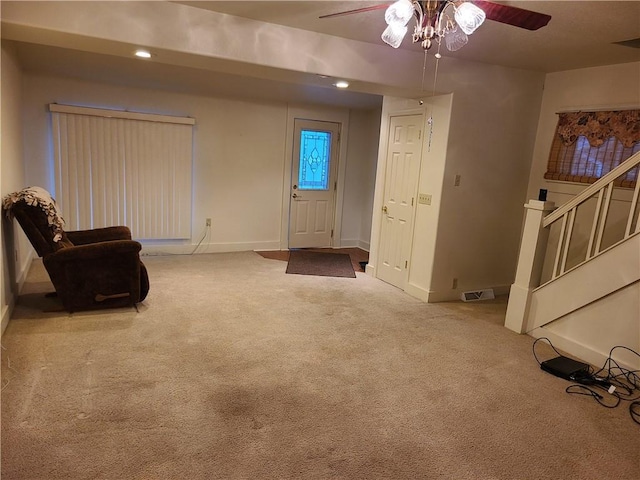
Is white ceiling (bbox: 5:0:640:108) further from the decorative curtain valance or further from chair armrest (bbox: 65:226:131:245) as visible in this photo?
chair armrest (bbox: 65:226:131:245)

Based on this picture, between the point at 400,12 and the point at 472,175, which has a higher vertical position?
the point at 400,12

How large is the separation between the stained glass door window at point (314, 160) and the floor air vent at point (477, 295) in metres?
2.90

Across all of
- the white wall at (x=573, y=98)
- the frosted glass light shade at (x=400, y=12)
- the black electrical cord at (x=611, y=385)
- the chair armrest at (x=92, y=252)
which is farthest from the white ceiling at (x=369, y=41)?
the black electrical cord at (x=611, y=385)

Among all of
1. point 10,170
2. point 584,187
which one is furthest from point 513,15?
point 10,170

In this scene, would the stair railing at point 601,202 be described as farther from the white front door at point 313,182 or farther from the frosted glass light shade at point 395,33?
the white front door at point 313,182

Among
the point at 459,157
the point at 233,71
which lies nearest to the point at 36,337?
the point at 233,71

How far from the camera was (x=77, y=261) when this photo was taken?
3.37 m

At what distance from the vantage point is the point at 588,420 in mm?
2432

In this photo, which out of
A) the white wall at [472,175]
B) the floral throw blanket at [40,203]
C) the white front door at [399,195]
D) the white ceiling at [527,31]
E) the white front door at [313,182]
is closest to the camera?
the white ceiling at [527,31]

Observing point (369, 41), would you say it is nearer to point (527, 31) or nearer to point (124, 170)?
point (527, 31)

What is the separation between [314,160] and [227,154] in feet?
4.37

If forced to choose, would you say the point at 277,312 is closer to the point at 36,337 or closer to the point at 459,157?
the point at 36,337

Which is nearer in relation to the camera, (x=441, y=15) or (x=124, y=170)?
(x=441, y=15)

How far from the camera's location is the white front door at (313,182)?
6328mm
